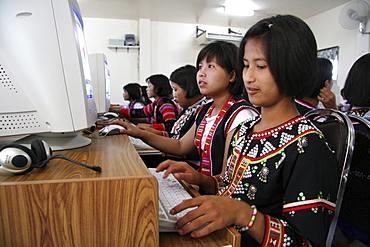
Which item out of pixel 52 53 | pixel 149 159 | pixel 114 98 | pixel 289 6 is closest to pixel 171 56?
pixel 114 98

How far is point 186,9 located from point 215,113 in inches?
175

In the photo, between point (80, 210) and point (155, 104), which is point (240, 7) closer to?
point (155, 104)

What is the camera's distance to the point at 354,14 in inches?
165

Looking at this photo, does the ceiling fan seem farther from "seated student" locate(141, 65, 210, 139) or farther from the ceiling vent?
"seated student" locate(141, 65, 210, 139)

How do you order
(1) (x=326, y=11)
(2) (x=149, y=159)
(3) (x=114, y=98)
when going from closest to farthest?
(2) (x=149, y=159), (1) (x=326, y=11), (3) (x=114, y=98)

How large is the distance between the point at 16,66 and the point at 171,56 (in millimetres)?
5719

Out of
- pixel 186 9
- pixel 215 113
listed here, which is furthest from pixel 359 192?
pixel 186 9

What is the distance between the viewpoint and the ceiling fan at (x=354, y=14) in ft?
13.3

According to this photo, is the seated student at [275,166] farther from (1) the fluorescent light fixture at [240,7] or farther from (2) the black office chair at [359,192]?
(1) the fluorescent light fixture at [240,7]

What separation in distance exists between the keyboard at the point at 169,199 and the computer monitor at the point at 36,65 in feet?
1.07

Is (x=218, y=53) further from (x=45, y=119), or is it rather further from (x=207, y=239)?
(x=207, y=239)

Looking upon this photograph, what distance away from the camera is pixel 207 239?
56cm

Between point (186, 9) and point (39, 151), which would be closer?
point (39, 151)

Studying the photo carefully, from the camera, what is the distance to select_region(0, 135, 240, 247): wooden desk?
0.46 meters
